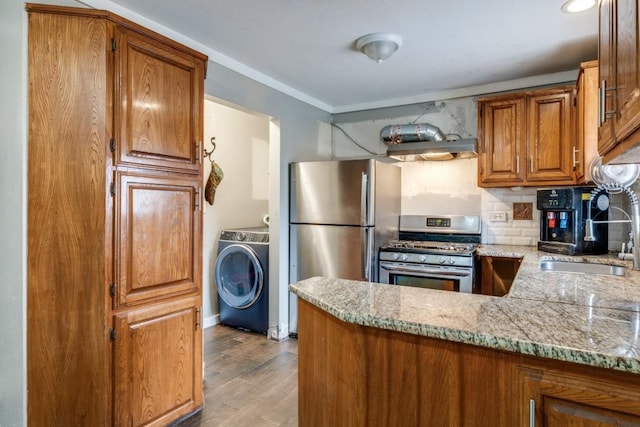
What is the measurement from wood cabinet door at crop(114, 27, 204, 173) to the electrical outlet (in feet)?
8.86

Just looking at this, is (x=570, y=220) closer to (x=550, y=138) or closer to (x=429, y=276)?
(x=550, y=138)

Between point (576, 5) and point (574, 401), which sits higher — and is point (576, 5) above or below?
above

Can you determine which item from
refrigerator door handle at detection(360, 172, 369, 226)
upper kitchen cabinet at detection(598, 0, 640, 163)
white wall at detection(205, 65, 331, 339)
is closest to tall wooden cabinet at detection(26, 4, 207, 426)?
white wall at detection(205, 65, 331, 339)

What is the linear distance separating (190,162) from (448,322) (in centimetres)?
166

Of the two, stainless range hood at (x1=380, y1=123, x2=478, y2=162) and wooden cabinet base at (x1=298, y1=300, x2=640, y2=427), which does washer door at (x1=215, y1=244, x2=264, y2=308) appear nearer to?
stainless range hood at (x1=380, y1=123, x2=478, y2=162)

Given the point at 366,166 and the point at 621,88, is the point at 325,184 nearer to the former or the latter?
the point at 366,166

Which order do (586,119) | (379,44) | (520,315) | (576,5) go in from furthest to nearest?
(586,119), (379,44), (576,5), (520,315)

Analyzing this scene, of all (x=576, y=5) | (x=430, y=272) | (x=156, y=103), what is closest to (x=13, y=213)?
(x=156, y=103)

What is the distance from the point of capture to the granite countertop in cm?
88

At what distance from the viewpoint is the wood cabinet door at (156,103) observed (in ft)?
5.90

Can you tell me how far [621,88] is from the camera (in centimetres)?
104

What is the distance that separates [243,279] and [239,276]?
68 millimetres

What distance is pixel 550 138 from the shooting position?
2986mm

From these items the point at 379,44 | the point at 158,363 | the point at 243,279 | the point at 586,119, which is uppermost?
the point at 379,44
